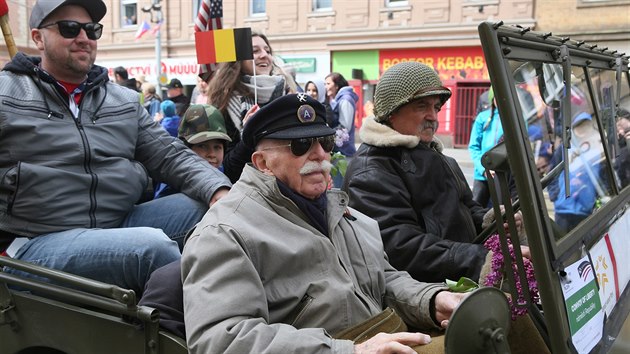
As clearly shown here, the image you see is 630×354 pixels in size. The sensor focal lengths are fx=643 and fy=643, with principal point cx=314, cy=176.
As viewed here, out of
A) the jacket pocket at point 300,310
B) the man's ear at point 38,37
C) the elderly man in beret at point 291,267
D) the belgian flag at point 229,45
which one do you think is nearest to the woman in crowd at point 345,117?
the belgian flag at point 229,45

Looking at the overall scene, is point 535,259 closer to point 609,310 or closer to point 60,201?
point 609,310

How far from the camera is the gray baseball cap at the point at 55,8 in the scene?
9.46 ft

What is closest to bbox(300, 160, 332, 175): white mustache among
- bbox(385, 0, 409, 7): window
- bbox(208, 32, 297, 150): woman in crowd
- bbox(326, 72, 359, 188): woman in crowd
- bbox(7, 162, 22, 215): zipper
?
bbox(7, 162, 22, 215): zipper

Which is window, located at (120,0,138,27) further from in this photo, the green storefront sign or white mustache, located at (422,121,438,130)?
white mustache, located at (422,121,438,130)

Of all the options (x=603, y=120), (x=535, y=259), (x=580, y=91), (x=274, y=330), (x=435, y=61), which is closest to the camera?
(x=535, y=259)

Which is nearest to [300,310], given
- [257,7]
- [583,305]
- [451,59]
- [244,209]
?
[244,209]

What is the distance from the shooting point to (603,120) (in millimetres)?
2508

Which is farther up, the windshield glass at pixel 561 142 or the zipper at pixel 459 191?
the windshield glass at pixel 561 142

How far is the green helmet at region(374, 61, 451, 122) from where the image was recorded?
3029mm

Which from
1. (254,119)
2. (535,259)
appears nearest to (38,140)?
(254,119)

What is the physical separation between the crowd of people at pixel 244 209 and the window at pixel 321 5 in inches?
797

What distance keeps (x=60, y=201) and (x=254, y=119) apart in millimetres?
1028

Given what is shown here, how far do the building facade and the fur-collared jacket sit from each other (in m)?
16.1

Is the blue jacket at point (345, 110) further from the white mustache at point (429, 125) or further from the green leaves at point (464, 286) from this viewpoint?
the green leaves at point (464, 286)
